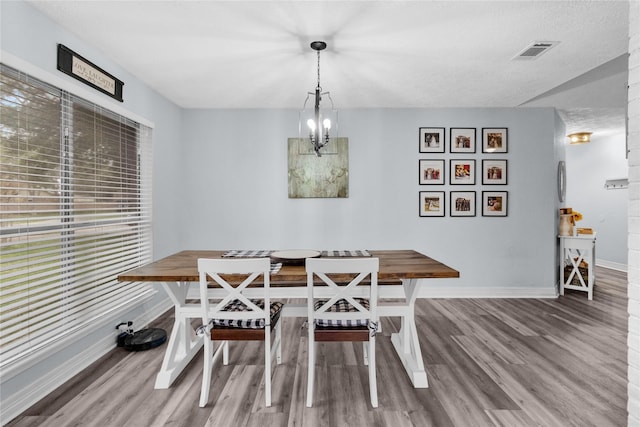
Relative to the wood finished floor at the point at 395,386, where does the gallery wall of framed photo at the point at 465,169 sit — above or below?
above

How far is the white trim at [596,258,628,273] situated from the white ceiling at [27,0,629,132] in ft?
11.0

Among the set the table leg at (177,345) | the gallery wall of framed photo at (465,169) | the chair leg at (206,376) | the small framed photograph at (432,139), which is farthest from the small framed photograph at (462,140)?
the chair leg at (206,376)

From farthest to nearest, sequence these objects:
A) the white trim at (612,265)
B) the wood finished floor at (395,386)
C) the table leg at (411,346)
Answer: the white trim at (612,265)
the table leg at (411,346)
the wood finished floor at (395,386)

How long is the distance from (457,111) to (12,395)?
4.91 meters

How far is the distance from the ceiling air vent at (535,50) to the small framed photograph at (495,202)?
6.18 ft

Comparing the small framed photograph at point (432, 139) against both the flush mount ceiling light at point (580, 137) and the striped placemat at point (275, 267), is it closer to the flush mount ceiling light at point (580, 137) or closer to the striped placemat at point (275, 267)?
the striped placemat at point (275, 267)

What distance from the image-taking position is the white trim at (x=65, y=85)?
1.94 meters

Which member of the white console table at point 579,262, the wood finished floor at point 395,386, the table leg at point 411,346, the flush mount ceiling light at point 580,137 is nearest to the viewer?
the wood finished floor at point 395,386

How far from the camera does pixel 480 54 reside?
9.11 ft

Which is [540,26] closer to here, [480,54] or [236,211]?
[480,54]

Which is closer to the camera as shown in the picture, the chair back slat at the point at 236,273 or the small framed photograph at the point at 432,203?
the chair back slat at the point at 236,273

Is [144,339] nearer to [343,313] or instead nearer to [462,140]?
[343,313]

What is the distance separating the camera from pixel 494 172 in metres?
4.31

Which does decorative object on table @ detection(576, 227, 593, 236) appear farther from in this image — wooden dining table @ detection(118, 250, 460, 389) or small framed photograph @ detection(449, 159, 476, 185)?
wooden dining table @ detection(118, 250, 460, 389)
